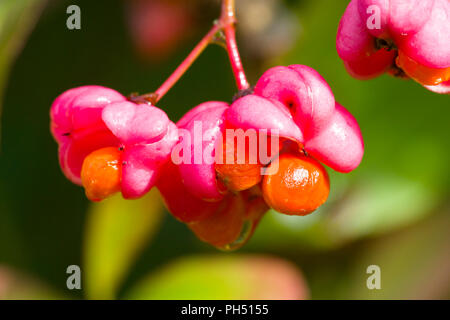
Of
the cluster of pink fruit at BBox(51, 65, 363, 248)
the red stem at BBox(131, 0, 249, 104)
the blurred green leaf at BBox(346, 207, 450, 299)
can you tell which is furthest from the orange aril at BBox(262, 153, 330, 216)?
the blurred green leaf at BBox(346, 207, 450, 299)

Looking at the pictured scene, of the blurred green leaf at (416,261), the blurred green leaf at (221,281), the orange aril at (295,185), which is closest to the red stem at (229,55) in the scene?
the orange aril at (295,185)

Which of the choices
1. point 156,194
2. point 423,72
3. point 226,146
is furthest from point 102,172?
point 156,194

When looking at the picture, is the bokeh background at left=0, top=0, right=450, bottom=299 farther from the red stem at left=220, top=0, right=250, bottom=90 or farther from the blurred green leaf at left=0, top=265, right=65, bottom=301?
the red stem at left=220, top=0, right=250, bottom=90

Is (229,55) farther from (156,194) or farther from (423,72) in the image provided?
(156,194)

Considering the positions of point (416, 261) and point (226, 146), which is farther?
point (416, 261)

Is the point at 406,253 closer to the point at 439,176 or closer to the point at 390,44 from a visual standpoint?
the point at 439,176

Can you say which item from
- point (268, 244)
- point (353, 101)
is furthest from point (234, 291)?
point (353, 101)
